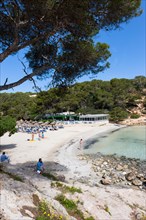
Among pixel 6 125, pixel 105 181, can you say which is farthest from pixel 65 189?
pixel 6 125

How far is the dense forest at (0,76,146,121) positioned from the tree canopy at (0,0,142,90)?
4133cm

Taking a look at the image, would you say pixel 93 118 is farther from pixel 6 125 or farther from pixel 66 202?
pixel 66 202

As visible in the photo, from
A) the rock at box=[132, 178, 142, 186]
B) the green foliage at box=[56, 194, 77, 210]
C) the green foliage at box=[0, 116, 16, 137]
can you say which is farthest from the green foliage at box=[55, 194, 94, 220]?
the green foliage at box=[0, 116, 16, 137]

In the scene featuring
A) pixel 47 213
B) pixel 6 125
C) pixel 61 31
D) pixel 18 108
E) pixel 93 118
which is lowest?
pixel 47 213

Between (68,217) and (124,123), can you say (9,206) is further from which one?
(124,123)

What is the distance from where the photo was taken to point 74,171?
44.8ft

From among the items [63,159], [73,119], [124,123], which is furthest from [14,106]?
[63,159]

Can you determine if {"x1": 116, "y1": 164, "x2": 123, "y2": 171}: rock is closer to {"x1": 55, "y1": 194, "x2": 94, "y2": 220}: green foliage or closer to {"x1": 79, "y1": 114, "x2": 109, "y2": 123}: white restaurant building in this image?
{"x1": 55, "y1": 194, "x2": 94, "y2": 220}: green foliage

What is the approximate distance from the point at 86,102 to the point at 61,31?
172 feet

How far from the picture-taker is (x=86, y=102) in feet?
200

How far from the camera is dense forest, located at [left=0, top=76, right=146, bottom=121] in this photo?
54.5 meters

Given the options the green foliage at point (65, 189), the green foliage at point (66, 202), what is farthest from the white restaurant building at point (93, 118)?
the green foliage at point (66, 202)

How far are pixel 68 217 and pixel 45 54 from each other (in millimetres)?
6834

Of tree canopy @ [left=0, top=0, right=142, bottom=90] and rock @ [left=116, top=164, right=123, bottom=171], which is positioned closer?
tree canopy @ [left=0, top=0, right=142, bottom=90]
